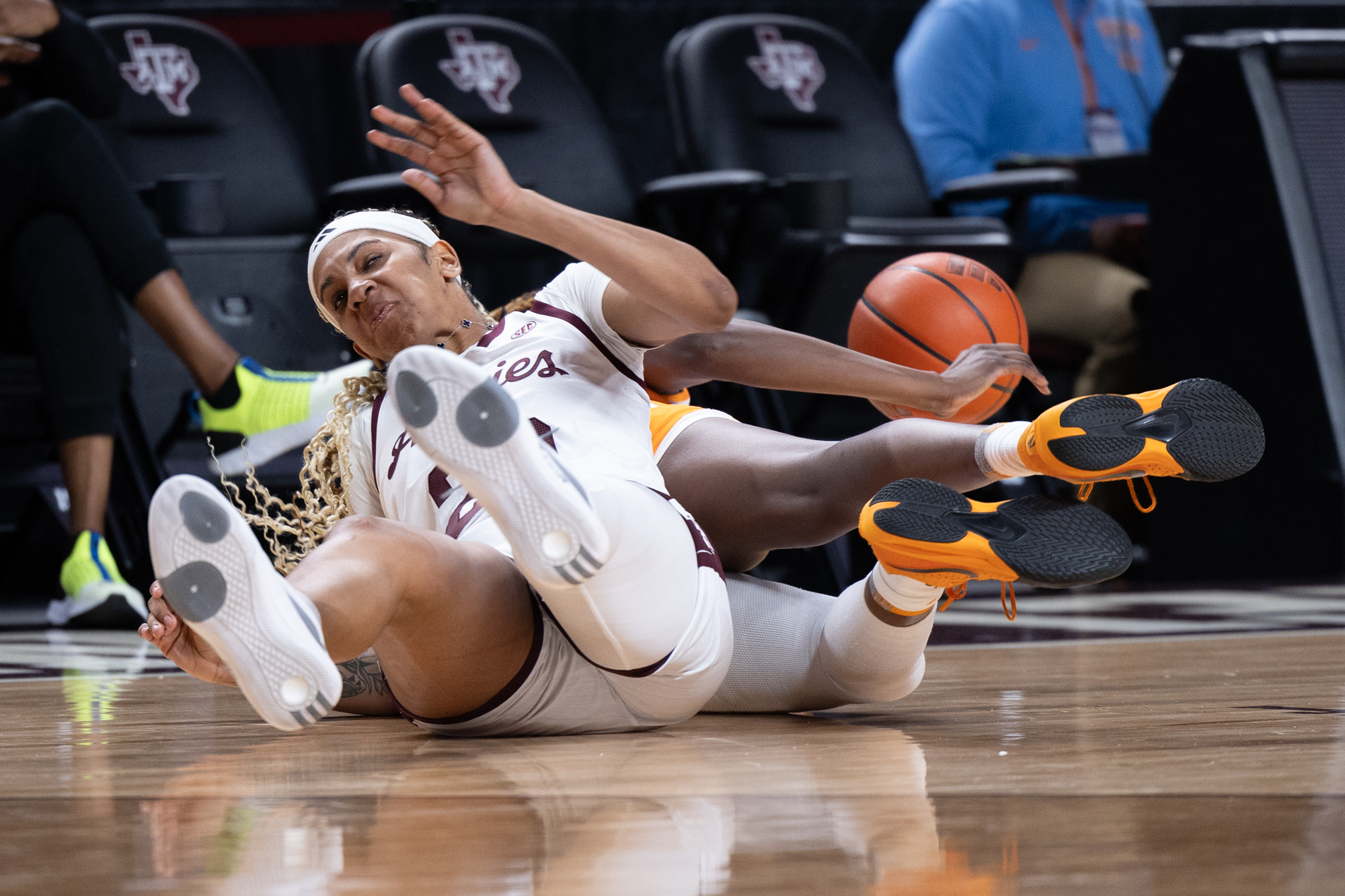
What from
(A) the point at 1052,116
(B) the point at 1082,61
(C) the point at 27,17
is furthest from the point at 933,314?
(B) the point at 1082,61

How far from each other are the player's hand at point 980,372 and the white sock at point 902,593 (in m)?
0.29

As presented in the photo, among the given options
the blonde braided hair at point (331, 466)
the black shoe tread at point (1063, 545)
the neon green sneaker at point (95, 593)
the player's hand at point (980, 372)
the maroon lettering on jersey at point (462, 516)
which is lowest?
the neon green sneaker at point (95, 593)

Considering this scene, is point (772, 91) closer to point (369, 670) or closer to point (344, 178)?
point (344, 178)

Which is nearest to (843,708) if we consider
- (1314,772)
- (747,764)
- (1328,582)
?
(747,764)

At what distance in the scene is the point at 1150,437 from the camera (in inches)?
47.4

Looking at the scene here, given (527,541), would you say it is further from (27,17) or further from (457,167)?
(27,17)

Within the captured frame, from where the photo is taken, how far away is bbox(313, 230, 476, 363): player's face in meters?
1.42

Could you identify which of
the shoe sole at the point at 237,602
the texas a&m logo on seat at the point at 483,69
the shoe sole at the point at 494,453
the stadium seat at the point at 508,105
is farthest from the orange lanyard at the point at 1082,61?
the shoe sole at the point at 237,602

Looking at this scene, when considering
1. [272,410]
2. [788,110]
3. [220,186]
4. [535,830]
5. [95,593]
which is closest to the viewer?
[535,830]

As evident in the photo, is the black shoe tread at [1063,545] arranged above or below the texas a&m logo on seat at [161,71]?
above

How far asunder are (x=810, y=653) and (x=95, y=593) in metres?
1.48

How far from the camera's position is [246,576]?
39.0 inches

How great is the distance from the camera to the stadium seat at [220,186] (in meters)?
2.95

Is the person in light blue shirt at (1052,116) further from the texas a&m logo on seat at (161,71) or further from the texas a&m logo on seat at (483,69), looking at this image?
the texas a&m logo on seat at (161,71)
